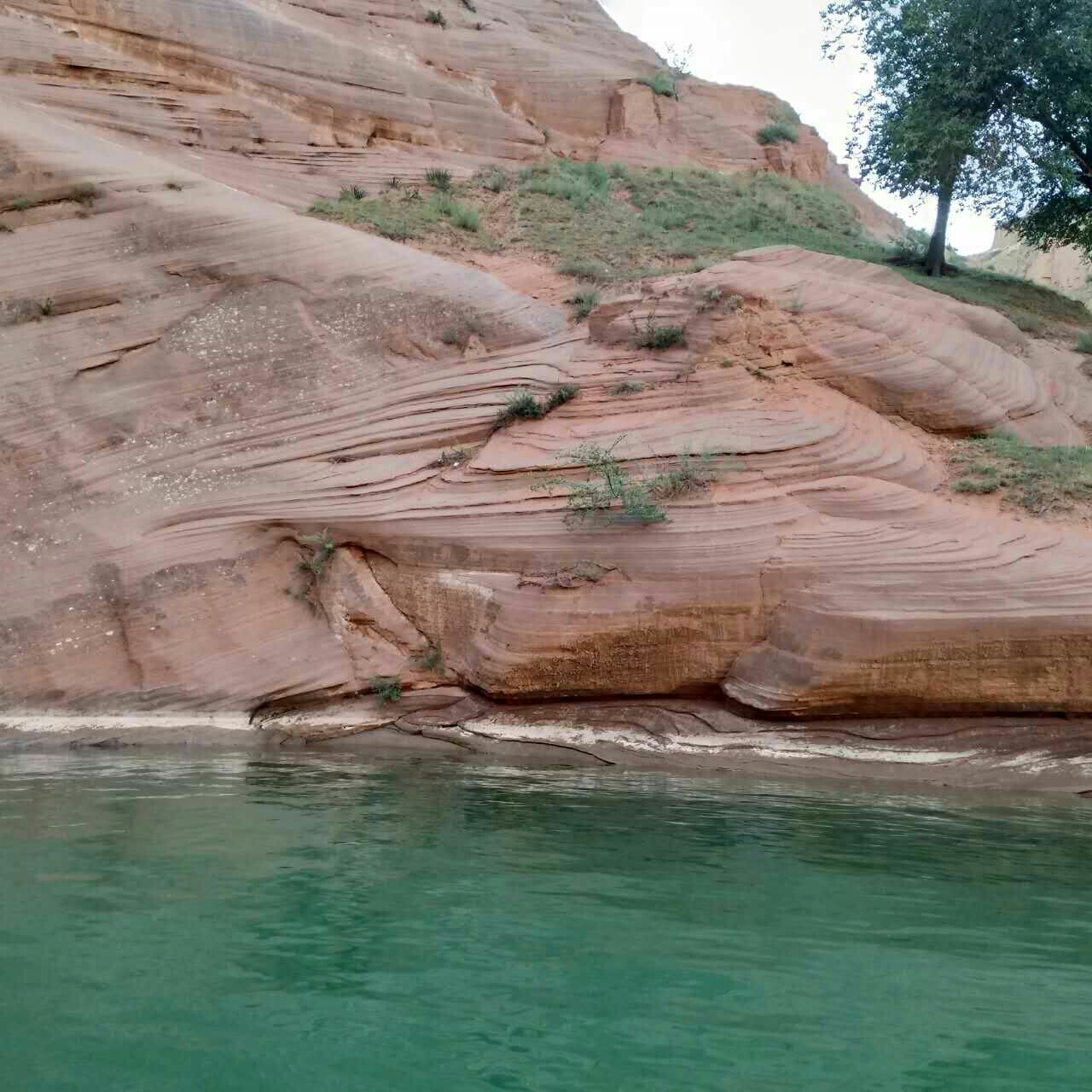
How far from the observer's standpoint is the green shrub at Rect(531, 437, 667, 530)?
1048 centimetres

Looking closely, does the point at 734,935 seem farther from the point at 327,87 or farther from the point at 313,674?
the point at 327,87

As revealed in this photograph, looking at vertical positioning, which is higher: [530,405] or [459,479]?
[530,405]

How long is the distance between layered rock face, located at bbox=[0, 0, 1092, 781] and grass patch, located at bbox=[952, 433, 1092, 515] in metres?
0.42

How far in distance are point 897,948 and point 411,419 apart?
870 cm

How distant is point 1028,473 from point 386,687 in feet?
20.5

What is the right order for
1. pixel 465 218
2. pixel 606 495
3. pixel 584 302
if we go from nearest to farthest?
1. pixel 606 495
2. pixel 584 302
3. pixel 465 218

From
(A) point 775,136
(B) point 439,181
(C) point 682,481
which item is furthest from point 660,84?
(C) point 682,481

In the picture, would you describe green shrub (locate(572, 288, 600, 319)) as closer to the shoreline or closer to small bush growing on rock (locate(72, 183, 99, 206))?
the shoreline

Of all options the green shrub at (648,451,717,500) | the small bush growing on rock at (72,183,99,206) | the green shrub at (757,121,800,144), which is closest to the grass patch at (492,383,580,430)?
the green shrub at (648,451,717,500)

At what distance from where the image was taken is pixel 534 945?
4.73 meters

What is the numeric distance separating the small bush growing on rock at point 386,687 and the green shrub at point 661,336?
4.38 m

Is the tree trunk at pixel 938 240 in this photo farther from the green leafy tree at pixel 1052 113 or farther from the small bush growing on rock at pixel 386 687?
the small bush growing on rock at pixel 386 687

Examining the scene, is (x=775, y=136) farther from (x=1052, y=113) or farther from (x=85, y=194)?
(x=85, y=194)

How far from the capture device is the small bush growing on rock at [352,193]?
18.1 m
